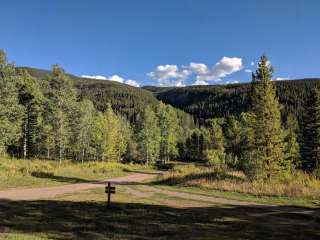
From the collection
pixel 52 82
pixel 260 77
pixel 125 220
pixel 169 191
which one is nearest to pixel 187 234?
pixel 125 220

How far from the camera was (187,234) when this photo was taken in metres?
12.1

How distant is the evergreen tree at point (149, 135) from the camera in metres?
70.9

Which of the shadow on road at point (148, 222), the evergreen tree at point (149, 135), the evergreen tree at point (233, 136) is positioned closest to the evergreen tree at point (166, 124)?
the evergreen tree at point (149, 135)

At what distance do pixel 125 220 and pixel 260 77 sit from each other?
20683 millimetres

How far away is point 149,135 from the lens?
71188mm

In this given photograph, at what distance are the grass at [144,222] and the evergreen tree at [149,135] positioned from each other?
168 ft

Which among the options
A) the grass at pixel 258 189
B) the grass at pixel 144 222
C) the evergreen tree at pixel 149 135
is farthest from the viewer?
the evergreen tree at pixel 149 135

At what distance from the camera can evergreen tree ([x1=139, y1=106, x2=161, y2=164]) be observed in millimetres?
70938

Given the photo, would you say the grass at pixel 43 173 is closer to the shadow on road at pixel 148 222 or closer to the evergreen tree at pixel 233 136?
the shadow on road at pixel 148 222

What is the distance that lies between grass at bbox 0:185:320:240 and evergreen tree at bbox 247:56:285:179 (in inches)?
447

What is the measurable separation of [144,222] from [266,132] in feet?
61.0

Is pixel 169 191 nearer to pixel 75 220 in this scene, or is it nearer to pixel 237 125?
pixel 75 220

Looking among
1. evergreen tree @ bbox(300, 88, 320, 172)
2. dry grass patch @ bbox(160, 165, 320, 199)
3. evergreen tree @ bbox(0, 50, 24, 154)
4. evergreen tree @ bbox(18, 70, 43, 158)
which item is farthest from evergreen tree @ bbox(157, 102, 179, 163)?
dry grass patch @ bbox(160, 165, 320, 199)

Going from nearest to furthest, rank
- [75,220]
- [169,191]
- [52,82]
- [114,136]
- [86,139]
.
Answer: [75,220], [169,191], [52,82], [86,139], [114,136]
